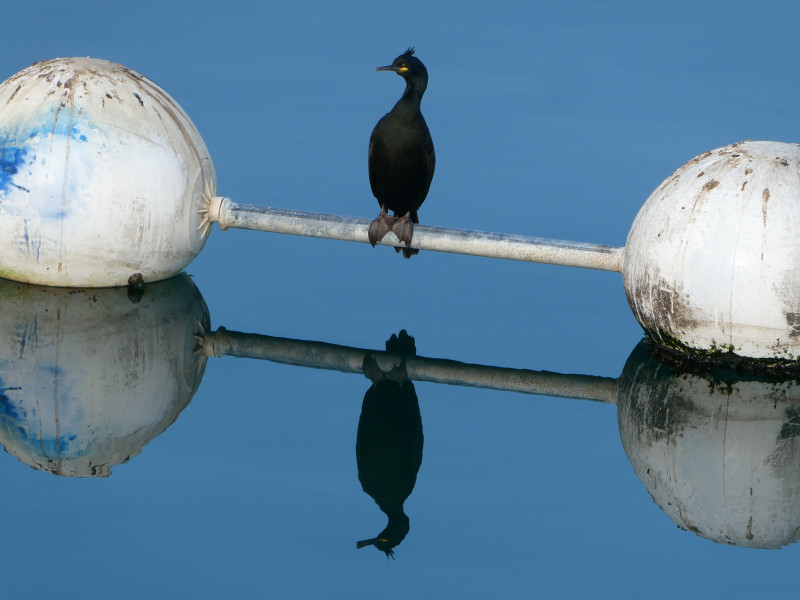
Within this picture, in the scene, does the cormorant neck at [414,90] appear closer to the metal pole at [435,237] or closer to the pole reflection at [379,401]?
the metal pole at [435,237]

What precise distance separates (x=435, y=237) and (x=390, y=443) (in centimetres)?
165

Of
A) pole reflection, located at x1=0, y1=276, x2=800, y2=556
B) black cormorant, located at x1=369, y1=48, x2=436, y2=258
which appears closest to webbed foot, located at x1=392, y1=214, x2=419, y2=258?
black cormorant, located at x1=369, y1=48, x2=436, y2=258

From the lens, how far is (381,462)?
7.11 meters

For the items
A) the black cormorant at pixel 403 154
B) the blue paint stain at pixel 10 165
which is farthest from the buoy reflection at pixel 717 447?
the blue paint stain at pixel 10 165

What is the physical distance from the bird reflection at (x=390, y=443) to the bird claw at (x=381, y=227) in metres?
0.68

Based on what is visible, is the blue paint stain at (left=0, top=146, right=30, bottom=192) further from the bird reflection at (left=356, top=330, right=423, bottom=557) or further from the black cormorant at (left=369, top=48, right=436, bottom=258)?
the bird reflection at (left=356, top=330, right=423, bottom=557)

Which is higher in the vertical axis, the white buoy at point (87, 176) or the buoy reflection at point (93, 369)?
the white buoy at point (87, 176)

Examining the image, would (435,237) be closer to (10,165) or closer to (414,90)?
(414,90)

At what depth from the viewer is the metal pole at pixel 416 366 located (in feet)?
26.0

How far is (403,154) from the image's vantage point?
8.34m

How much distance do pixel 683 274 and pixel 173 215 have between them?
3068 millimetres

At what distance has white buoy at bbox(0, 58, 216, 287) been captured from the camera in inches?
328

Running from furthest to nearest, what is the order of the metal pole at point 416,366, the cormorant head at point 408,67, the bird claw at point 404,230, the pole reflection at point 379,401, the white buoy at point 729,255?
the bird claw at point 404,230
the cormorant head at point 408,67
the metal pole at point 416,366
the white buoy at point 729,255
the pole reflection at point 379,401

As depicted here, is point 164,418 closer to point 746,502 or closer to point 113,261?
point 113,261
